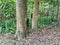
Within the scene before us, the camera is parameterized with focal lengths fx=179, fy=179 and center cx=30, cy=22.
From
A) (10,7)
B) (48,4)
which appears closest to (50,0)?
(48,4)

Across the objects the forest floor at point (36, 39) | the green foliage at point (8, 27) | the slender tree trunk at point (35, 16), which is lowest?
the forest floor at point (36, 39)

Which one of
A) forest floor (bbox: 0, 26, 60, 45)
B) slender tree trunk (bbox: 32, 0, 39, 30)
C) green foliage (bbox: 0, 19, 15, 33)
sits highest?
slender tree trunk (bbox: 32, 0, 39, 30)

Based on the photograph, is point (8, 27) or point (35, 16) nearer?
point (35, 16)

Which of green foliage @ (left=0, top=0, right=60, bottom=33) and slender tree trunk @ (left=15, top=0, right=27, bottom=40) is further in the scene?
green foliage @ (left=0, top=0, right=60, bottom=33)

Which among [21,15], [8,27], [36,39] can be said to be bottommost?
[36,39]

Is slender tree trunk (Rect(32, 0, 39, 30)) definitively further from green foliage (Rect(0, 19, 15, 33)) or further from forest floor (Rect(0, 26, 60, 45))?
green foliage (Rect(0, 19, 15, 33))

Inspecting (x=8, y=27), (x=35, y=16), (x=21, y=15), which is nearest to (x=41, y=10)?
(x=35, y=16)

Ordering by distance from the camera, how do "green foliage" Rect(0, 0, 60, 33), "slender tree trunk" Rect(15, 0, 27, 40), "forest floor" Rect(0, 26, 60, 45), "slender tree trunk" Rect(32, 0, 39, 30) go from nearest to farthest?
"forest floor" Rect(0, 26, 60, 45)
"slender tree trunk" Rect(15, 0, 27, 40)
"slender tree trunk" Rect(32, 0, 39, 30)
"green foliage" Rect(0, 0, 60, 33)

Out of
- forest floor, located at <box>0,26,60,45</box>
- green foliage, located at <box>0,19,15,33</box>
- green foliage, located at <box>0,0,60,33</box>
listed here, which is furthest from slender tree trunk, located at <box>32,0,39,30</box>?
green foliage, located at <box>0,0,60,33</box>

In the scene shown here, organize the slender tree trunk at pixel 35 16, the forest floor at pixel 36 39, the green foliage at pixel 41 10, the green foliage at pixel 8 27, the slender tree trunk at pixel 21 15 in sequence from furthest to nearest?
1. the green foliage at pixel 41 10
2. the green foliage at pixel 8 27
3. the slender tree trunk at pixel 35 16
4. the slender tree trunk at pixel 21 15
5. the forest floor at pixel 36 39

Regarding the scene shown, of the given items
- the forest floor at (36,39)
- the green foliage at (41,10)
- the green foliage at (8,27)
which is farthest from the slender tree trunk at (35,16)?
the green foliage at (41,10)

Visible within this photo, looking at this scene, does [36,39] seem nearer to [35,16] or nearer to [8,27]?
[35,16]

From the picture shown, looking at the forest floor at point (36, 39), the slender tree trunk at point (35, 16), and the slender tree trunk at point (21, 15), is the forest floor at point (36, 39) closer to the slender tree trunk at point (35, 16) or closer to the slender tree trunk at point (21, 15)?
the slender tree trunk at point (21, 15)

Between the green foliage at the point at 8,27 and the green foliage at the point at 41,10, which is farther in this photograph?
the green foliage at the point at 41,10
